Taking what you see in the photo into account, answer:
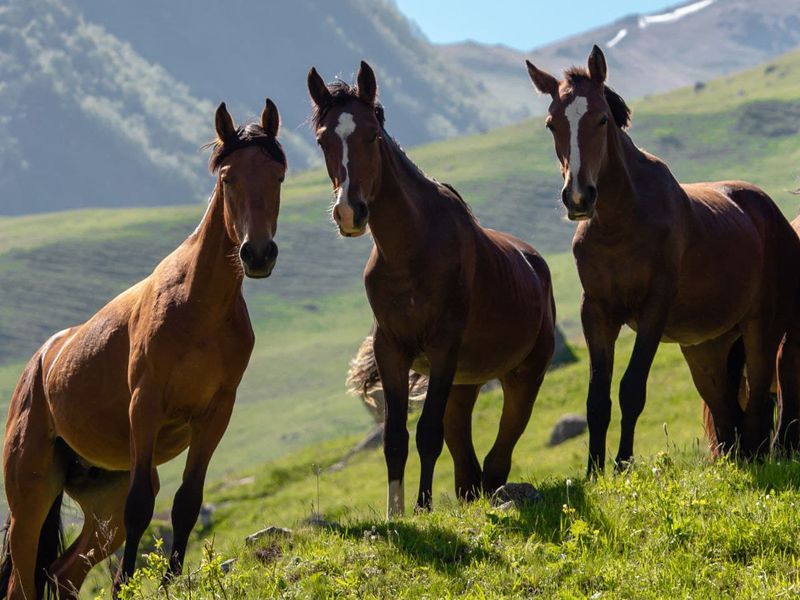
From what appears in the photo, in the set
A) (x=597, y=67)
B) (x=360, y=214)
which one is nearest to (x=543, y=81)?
(x=597, y=67)

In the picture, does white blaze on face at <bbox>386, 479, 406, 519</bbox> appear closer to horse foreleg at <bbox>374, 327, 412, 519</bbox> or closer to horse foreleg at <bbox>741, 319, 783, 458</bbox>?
horse foreleg at <bbox>374, 327, 412, 519</bbox>

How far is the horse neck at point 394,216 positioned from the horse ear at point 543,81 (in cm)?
153

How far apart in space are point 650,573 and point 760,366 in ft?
17.1

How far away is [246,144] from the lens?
998cm

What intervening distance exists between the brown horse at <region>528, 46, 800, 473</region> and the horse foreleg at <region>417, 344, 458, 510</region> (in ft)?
4.57

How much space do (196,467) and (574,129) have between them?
15.0 ft

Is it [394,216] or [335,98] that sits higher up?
[335,98]

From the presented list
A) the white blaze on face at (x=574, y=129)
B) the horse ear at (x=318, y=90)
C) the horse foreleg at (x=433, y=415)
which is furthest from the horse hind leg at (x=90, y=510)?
the white blaze on face at (x=574, y=129)

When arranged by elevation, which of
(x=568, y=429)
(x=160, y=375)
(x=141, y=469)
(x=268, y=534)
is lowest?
(x=568, y=429)

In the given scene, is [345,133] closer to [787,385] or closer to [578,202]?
[578,202]

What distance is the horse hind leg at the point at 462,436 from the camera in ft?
42.7

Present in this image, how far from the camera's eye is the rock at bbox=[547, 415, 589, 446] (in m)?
31.7

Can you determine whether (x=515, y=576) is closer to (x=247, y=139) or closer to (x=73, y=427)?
(x=247, y=139)

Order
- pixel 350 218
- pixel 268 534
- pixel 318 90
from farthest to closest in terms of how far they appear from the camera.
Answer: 1. pixel 318 90
2. pixel 350 218
3. pixel 268 534
